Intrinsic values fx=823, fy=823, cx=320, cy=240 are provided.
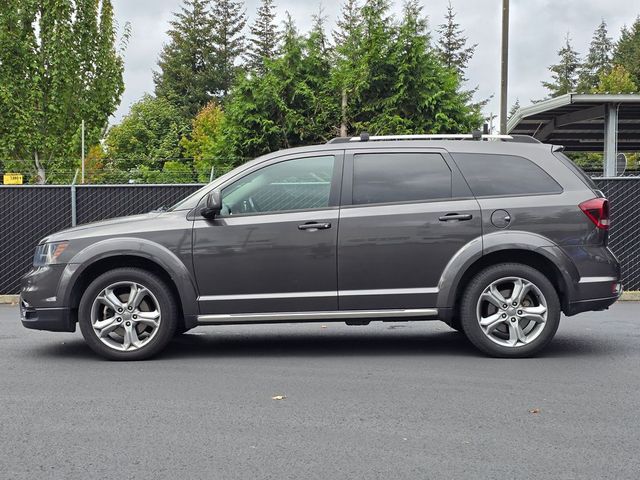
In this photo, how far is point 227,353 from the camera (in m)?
7.54

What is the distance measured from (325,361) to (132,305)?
1.71 m

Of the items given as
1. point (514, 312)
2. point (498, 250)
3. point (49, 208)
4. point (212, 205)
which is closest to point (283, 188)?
point (212, 205)

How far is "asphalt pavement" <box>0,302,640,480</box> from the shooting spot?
13.8 feet

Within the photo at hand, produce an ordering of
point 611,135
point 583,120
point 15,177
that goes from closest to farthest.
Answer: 1. point 611,135
2. point 15,177
3. point 583,120

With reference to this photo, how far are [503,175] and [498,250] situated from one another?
71cm

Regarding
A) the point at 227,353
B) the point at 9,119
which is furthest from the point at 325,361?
the point at 9,119

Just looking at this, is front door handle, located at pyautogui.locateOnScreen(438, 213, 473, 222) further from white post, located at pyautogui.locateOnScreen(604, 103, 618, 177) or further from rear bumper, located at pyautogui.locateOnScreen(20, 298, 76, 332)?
white post, located at pyautogui.locateOnScreen(604, 103, 618, 177)

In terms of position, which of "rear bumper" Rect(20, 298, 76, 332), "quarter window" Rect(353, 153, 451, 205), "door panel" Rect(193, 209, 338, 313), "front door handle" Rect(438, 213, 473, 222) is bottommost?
"rear bumper" Rect(20, 298, 76, 332)

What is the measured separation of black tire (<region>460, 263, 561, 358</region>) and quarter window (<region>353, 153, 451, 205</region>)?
0.82m

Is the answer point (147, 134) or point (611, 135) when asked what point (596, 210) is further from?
point (147, 134)

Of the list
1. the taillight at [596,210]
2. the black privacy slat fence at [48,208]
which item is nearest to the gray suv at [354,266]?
the taillight at [596,210]

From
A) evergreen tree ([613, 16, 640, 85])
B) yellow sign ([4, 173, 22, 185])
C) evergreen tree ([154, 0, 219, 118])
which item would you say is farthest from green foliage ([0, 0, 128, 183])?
evergreen tree ([613, 16, 640, 85])

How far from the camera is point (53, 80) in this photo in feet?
82.0

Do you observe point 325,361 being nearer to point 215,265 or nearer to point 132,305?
point 215,265
